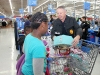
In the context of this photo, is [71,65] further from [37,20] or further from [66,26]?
[66,26]

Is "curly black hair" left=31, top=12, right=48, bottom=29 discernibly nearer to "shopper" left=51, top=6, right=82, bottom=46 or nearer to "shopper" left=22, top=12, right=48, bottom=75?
"shopper" left=22, top=12, right=48, bottom=75

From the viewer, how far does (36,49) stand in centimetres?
146

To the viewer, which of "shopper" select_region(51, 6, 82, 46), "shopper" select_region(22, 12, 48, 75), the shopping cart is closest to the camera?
"shopper" select_region(22, 12, 48, 75)

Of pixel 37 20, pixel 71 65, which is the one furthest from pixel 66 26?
pixel 37 20

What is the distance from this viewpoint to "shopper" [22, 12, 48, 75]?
1457mm

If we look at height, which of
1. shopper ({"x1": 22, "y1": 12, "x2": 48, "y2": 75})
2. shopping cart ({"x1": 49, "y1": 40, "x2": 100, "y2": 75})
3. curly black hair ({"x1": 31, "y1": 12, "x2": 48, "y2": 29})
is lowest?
shopping cart ({"x1": 49, "y1": 40, "x2": 100, "y2": 75})

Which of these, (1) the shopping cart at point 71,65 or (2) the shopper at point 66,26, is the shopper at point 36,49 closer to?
(1) the shopping cart at point 71,65

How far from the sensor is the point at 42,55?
57.6 inches

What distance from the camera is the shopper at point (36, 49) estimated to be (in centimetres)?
146

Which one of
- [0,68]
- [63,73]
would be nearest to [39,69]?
[63,73]

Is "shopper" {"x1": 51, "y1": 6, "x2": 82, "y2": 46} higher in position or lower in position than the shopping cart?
higher

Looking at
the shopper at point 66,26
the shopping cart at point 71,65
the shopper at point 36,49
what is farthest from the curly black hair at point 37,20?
the shopper at point 66,26

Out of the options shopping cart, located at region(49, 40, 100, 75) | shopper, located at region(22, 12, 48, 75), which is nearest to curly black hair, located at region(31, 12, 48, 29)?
shopper, located at region(22, 12, 48, 75)

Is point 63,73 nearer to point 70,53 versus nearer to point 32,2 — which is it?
point 70,53
